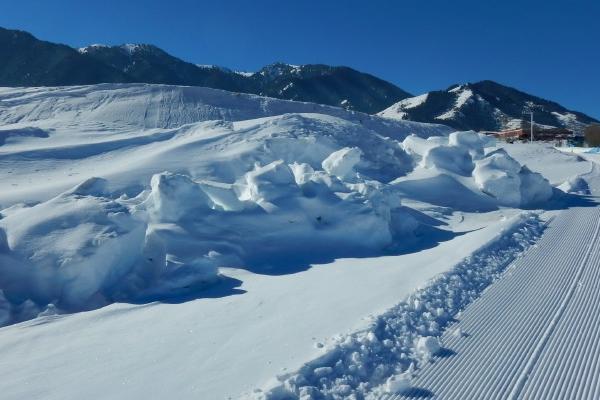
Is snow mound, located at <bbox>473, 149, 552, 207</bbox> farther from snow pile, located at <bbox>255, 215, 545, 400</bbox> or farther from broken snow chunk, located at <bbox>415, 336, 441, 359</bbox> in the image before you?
broken snow chunk, located at <bbox>415, 336, 441, 359</bbox>

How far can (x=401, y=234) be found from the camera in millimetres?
11547

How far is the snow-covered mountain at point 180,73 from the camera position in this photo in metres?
88.8

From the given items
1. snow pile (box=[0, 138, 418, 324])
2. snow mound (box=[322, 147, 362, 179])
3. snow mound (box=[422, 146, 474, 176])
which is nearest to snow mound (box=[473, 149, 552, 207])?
snow mound (box=[422, 146, 474, 176])

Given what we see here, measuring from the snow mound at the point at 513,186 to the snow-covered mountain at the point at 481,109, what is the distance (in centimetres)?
6908

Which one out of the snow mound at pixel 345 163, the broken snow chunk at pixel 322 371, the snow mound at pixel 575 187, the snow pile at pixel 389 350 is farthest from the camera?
the snow mound at pixel 575 187

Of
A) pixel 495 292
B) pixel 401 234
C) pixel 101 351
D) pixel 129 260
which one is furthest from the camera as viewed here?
pixel 401 234

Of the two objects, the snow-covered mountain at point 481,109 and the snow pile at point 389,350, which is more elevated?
the snow-covered mountain at point 481,109

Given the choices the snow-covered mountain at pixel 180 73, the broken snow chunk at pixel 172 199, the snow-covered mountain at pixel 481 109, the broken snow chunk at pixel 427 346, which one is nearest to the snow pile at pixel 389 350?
the broken snow chunk at pixel 427 346

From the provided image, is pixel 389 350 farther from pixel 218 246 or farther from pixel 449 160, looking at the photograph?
pixel 449 160

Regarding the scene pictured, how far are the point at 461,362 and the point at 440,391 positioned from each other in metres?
0.62

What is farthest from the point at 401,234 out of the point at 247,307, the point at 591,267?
the point at 247,307

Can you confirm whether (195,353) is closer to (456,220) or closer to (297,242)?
(297,242)

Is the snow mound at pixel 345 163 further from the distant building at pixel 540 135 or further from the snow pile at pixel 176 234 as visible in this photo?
the distant building at pixel 540 135

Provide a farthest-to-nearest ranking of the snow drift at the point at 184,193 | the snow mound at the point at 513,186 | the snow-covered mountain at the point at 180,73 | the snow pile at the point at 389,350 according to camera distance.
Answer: the snow-covered mountain at the point at 180,73 → the snow mound at the point at 513,186 → the snow drift at the point at 184,193 → the snow pile at the point at 389,350
